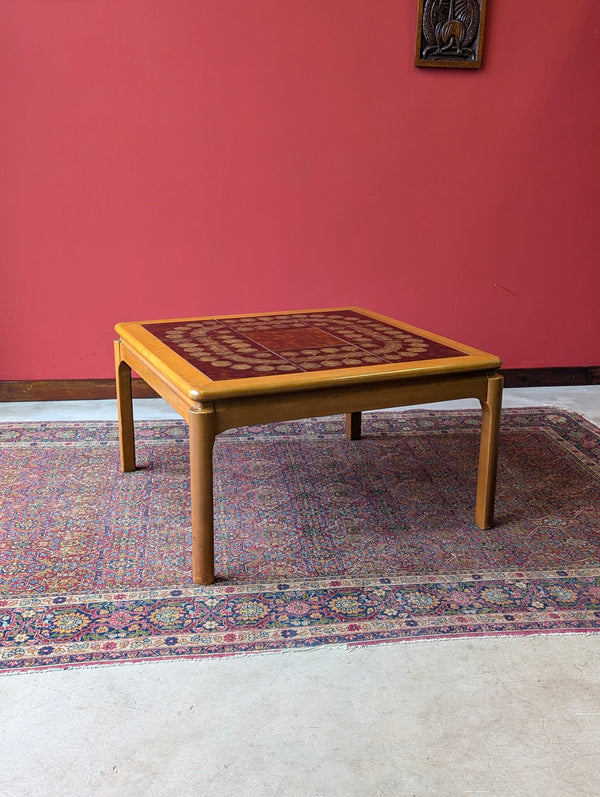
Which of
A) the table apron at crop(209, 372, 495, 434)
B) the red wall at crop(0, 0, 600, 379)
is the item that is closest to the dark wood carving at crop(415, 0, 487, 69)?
the red wall at crop(0, 0, 600, 379)

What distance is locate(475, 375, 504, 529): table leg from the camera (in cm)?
232

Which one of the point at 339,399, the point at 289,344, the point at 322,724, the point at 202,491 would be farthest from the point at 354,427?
the point at 322,724

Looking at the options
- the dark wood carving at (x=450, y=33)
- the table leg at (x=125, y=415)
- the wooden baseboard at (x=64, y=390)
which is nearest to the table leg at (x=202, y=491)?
the table leg at (x=125, y=415)

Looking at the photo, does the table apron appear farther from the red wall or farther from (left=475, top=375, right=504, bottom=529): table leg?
the red wall

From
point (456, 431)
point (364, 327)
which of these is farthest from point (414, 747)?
point (456, 431)

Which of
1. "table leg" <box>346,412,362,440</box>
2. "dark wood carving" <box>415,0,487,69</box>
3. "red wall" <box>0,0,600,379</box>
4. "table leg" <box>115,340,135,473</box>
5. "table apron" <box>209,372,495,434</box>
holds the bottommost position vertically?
"table leg" <box>346,412,362,440</box>

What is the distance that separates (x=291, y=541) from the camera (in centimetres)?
235

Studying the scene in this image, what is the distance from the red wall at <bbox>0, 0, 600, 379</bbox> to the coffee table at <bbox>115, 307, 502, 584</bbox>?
3.11 feet

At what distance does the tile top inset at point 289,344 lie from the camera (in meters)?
2.22

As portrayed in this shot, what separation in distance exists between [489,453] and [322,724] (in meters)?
1.03

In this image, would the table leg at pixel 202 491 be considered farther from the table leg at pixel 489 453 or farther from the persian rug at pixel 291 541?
the table leg at pixel 489 453

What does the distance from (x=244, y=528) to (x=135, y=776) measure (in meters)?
1.02

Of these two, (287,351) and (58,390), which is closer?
(287,351)

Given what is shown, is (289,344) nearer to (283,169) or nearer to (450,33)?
(283,169)
